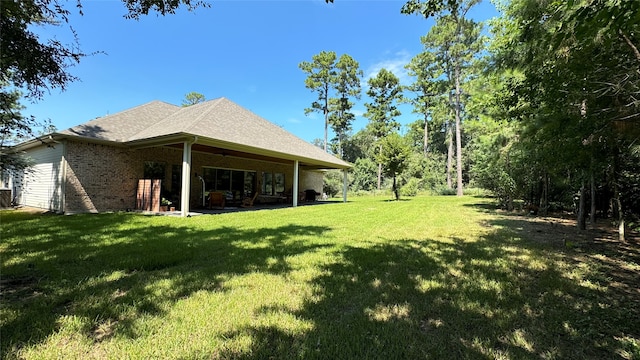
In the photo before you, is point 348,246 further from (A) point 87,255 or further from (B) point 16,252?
(B) point 16,252

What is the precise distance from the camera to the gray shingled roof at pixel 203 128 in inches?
424

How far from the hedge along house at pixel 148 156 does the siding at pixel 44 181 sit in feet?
0.11

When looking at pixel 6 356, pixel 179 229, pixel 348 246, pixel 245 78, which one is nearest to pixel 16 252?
pixel 179 229

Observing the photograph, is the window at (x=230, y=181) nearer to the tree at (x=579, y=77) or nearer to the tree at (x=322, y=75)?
the tree at (x=579, y=77)

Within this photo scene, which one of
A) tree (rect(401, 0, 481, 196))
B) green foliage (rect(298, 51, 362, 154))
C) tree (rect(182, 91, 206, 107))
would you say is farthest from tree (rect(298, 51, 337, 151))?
tree (rect(182, 91, 206, 107))

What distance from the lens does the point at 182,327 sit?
2402 millimetres

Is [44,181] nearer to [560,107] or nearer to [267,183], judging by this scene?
[267,183]

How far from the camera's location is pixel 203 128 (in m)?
10.8

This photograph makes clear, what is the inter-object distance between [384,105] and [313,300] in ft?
131

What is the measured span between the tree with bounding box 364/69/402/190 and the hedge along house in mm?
25413

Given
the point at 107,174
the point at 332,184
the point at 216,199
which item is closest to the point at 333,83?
the point at 332,184

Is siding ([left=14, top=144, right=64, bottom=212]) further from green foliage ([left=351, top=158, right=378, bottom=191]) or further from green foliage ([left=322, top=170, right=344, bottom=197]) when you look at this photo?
green foliage ([left=351, top=158, right=378, bottom=191])

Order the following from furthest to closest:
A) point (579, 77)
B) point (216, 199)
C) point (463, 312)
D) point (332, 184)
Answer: point (332, 184) < point (216, 199) < point (579, 77) < point (463, 312)

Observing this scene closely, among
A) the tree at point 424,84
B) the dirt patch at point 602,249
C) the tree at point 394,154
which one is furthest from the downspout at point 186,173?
the tree at point 424,84
